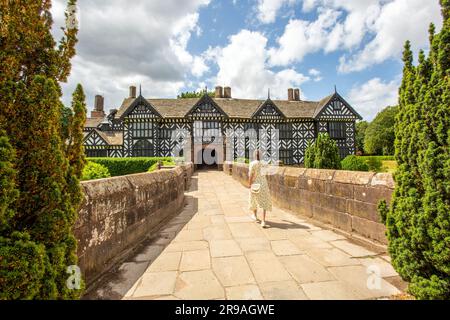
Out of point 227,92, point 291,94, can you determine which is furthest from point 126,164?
point 291,94

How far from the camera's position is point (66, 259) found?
1.83 metres

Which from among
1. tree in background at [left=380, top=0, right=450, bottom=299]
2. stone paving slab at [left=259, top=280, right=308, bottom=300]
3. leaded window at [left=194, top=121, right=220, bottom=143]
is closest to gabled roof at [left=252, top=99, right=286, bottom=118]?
leaded window at [left=194, top=121, right=220, bottom=143]

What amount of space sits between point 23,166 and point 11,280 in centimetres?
77

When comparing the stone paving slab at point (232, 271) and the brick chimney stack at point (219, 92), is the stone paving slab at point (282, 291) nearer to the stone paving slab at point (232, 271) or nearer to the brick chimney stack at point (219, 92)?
the stone paving slab at point (232, 271)

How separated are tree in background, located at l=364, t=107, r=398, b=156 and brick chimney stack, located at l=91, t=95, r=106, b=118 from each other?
49164 mm

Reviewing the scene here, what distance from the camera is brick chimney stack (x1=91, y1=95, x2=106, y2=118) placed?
A: 37.7m

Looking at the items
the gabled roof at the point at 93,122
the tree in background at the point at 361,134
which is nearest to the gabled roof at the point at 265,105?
the gabled roof at the point at 93,122

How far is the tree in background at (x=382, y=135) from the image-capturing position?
39.7m

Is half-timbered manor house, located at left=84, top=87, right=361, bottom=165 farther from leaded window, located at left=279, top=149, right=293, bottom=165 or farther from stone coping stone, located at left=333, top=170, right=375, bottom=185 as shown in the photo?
stone coping stone, located at left=333, top=170, right=375, bottom=185

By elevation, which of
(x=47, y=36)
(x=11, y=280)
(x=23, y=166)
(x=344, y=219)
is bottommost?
(x=344, y=219)

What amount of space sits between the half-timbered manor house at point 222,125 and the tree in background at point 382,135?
1836 cm
